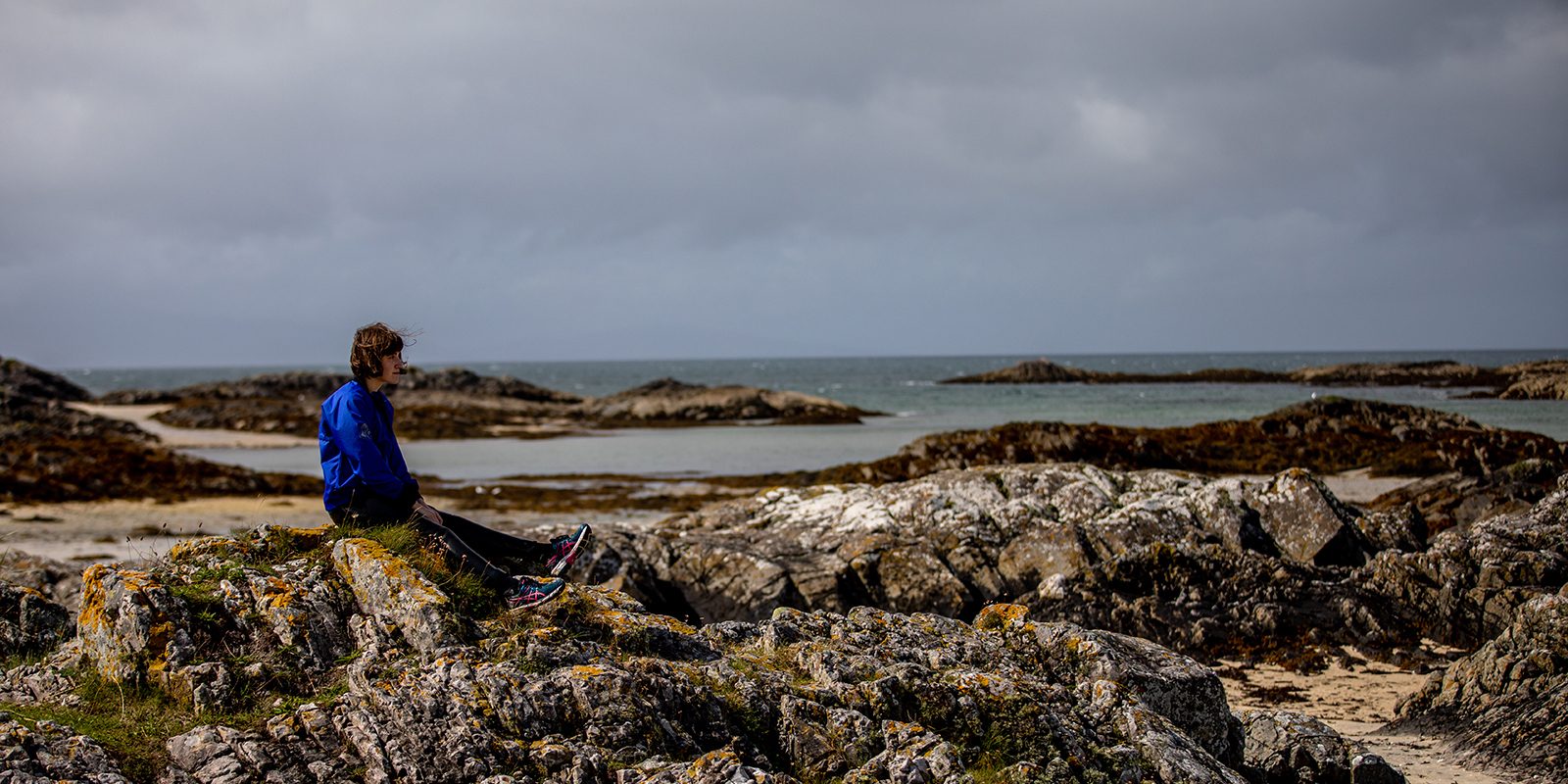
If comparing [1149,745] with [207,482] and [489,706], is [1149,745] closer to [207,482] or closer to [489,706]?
[489,706]

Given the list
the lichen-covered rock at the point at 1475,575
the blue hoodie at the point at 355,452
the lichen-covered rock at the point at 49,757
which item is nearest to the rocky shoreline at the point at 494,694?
the lichen-covered rock at the point at 49,757

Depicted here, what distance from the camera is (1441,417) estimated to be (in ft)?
96.9

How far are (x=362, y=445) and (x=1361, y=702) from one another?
38.5 ft

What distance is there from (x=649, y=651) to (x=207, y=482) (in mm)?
29457

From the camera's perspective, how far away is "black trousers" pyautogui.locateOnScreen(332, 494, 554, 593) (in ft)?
23.3

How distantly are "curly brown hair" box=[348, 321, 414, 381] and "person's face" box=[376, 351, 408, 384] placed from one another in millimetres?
26

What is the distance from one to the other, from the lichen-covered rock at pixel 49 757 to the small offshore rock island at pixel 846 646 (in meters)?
0.02

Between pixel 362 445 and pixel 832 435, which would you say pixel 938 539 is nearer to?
pixel 362 445

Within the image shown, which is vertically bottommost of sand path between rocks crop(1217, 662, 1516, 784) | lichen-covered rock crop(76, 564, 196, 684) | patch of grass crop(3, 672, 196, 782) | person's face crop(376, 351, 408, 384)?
sand path between rocks crop(1217, 662, 1516, 784)

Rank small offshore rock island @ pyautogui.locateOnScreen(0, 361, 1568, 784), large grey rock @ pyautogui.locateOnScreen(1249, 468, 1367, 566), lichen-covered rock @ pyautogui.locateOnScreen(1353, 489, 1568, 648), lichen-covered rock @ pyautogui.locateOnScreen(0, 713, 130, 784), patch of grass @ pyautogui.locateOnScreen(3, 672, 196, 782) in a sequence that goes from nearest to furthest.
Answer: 1. lichen-covered rock @ pyautogui.locateOnScreen(0, 713, 130, 784)
2. patch of grass @ pyautogui.locateOnScreen(3, 672, 196, 782)
3. small offshore rock island @ pyautogui.locateOnScreen(0, 361, 1568, 784)
4. lichen-covered rock @ pyautogui.locateOnScreen(1353, 489, 1568, 648)
5. large grey rock @ pyautogui.locateOnScreen(1249, 468, 1367, 566)

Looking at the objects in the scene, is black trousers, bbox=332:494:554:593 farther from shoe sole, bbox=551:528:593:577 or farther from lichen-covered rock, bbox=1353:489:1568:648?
lichen-covered rock, bbox=1353:489:1568:648

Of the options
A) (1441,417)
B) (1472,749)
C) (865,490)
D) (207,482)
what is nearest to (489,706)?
(1472,749)

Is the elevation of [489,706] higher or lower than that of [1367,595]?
higher

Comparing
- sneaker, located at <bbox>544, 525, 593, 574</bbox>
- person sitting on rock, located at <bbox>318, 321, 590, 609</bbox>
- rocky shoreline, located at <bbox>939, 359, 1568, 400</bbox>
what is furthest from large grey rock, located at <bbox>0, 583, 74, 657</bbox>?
rocky shoreline, located at <bbox>939, 359, 1568, 400</bbox>
